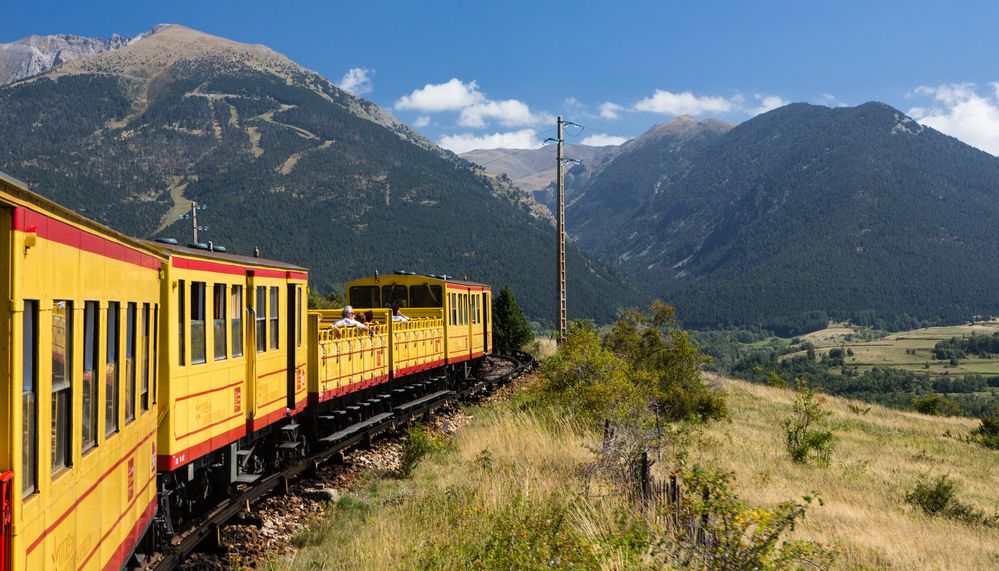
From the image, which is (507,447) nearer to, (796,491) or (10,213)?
(796,491)

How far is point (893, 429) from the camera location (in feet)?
89.1

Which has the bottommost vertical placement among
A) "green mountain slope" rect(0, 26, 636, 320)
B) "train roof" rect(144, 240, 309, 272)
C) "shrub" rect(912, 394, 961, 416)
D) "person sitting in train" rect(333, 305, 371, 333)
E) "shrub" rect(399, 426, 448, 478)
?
"shrub" rect(912, 394, 961, 416)

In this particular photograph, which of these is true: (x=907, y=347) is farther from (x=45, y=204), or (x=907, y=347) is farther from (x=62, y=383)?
(x=45, y=204)

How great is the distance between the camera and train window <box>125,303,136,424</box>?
232 inches

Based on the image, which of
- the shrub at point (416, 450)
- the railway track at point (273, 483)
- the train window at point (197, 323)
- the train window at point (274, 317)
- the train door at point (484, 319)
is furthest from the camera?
the train door at point (484, 319)

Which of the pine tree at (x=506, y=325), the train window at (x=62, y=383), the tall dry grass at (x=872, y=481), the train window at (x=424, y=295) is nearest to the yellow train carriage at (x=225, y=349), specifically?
the train window at (x=62, y=383)

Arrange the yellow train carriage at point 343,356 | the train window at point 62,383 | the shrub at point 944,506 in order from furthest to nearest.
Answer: the yellow train carriage at point 343,356 → the shrub at point 944,506 → the train window at point 62,383

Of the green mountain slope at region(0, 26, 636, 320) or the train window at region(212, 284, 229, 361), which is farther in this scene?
the green mountain slope at region(0, 26, 636, 320)

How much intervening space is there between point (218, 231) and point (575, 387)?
12918 centimetres

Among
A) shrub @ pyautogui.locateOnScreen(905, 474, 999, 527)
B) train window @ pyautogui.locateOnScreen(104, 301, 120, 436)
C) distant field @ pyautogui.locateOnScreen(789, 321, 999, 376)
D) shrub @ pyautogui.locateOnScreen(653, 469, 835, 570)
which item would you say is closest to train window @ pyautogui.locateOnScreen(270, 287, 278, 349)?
train window @ pyautogui.locateOnScreen(104, 301, 120, 436)

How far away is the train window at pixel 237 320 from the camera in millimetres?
9961

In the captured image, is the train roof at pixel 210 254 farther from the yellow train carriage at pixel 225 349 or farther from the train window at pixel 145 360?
the train window at pixel 145 360

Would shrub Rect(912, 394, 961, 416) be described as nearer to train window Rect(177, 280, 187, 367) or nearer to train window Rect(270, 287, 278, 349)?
train window Rect(270, 287, 278, 349)


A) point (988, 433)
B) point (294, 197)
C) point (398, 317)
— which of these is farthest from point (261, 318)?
point (294, 197)
